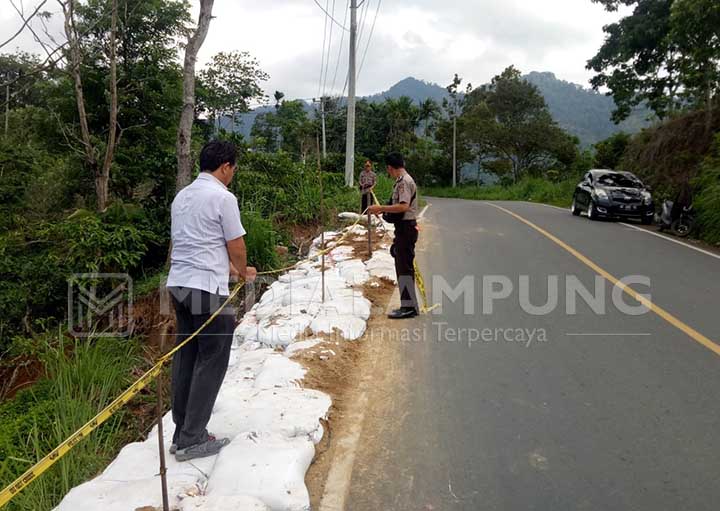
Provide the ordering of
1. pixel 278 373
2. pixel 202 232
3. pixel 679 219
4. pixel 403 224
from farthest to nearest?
pixel 679 219 < pixel 403 224 < pixel 278 373 < pixel 202 232

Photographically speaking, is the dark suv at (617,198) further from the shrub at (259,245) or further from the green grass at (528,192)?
the shrub at (259,245)

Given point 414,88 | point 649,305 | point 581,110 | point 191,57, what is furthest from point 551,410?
point 414,88

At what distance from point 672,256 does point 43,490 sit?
31.1ft

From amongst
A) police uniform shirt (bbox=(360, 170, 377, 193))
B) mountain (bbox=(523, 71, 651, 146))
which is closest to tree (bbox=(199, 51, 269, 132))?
police uniform shirt (bbox=(360, 170, 377, 193))

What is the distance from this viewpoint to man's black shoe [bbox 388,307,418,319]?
605 centimetres

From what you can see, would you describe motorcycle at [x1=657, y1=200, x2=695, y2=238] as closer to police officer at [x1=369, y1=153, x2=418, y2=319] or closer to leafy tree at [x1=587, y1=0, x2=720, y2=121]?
leafy tree at [x1=587, y1=0, x2=720, y2=121]

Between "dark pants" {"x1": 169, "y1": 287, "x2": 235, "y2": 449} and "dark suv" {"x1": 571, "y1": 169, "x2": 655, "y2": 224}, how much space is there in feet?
43.7

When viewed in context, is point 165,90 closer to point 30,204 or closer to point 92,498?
point 30,204

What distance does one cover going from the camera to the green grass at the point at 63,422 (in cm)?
336

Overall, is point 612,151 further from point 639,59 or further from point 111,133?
point 111,133

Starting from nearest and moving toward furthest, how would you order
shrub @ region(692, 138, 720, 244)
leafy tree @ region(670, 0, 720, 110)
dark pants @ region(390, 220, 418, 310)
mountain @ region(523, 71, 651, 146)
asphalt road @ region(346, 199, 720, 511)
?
asphalt road @ region(346, 199, 720, 511), dark pants @ region(390, 220, 418, 310), shrub @ region(692, 138, 720, 244), leafy tree @ region(670, 0, 720, 110), mountain @ region(523, 71, 651, 146)

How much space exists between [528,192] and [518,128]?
1148 cm

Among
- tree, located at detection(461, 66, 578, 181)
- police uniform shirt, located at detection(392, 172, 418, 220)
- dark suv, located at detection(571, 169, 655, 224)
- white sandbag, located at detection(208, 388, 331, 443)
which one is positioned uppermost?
tree, located at detection(461, 66, 578, 181)

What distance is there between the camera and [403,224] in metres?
5.85
